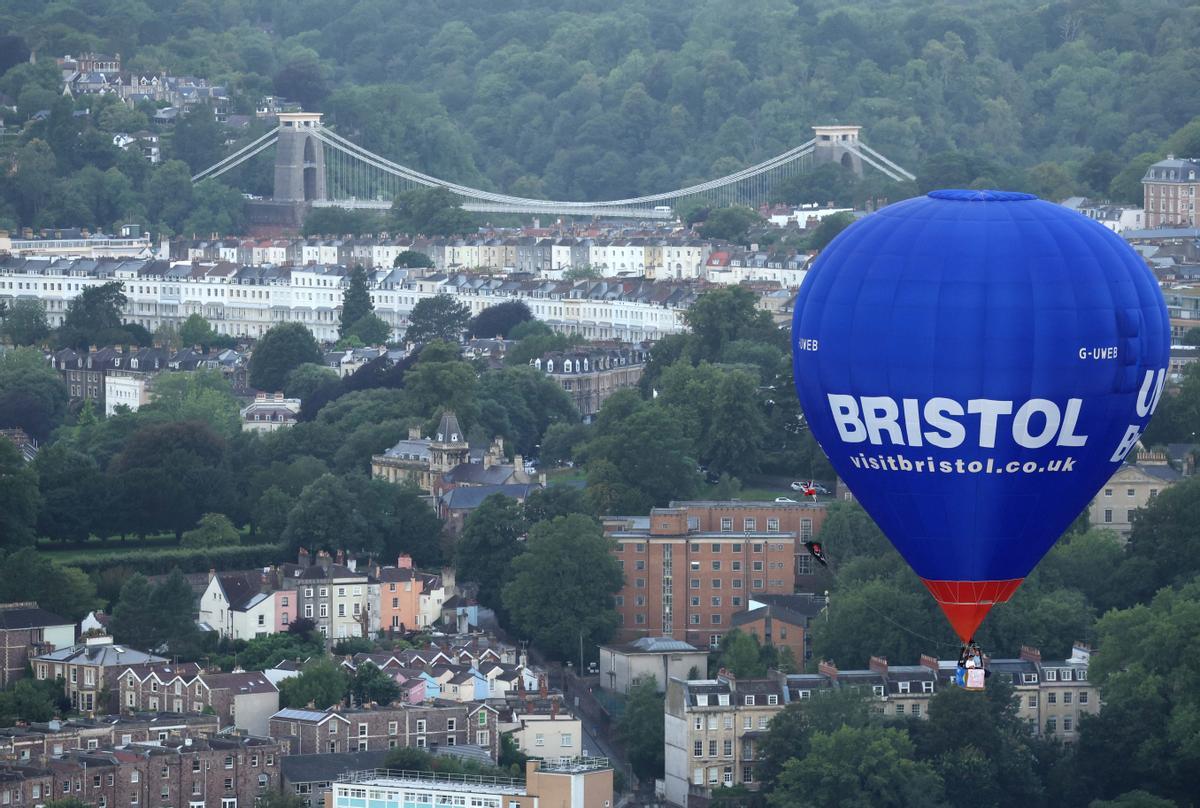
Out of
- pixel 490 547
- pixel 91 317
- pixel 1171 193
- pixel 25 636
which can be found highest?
pixel 1171 193

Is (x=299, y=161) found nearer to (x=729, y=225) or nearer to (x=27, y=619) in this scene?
(x=729, y=225)

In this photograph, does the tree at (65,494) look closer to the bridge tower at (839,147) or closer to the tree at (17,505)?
the tree at (17,505)

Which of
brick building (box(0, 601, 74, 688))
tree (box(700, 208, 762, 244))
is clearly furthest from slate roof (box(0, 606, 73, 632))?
tree (box(700, 208, 762, 244))

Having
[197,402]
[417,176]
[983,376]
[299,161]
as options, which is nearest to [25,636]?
[983,376]

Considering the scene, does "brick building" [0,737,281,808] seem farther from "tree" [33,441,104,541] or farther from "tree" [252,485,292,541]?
"tree" [33,441,104,541]

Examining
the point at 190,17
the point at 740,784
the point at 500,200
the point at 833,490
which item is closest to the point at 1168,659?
the point at 740,784

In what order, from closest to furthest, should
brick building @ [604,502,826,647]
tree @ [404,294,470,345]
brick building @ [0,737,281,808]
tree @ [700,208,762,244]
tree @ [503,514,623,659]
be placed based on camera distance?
brick building @ [0,737,281,808], tree @ [503,514,623,659], brick building @ [604,502,826,647], tree @ [404,294,470,345], tree @ [700,208,762,244]
